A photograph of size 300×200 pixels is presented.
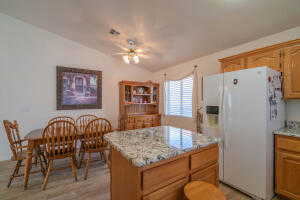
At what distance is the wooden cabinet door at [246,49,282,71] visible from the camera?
2045 millimetres

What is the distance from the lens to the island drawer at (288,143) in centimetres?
172

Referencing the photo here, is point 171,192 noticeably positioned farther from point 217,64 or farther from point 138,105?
point 138,105

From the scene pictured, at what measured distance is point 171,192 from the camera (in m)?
1.16

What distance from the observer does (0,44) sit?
3.07 meters

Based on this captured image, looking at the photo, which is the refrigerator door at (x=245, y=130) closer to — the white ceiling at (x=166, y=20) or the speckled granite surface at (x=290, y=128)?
the speckled granite surface at (x=290, y=128)

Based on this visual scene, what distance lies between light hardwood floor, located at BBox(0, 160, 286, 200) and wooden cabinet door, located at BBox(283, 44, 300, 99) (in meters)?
1.53

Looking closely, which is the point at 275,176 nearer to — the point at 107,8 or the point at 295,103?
the point at 295,103

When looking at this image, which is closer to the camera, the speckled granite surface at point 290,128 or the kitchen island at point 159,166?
the kitchen island at point 159,166

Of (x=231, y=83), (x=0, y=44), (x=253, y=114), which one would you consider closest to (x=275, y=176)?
(x=253, y=114)

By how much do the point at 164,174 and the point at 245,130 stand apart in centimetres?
144

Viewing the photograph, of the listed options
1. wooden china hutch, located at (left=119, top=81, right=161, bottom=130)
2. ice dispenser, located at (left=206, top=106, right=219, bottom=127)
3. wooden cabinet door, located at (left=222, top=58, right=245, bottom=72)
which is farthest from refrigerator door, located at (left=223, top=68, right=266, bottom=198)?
wooden china hutch, located at (left=119, top=81, right=161, bottom=130)

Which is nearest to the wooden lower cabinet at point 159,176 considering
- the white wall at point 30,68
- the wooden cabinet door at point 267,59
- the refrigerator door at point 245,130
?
the refrigerator door at point 245,130

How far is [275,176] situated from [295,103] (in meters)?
1.12

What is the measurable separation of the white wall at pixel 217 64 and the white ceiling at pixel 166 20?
0.35 ft
